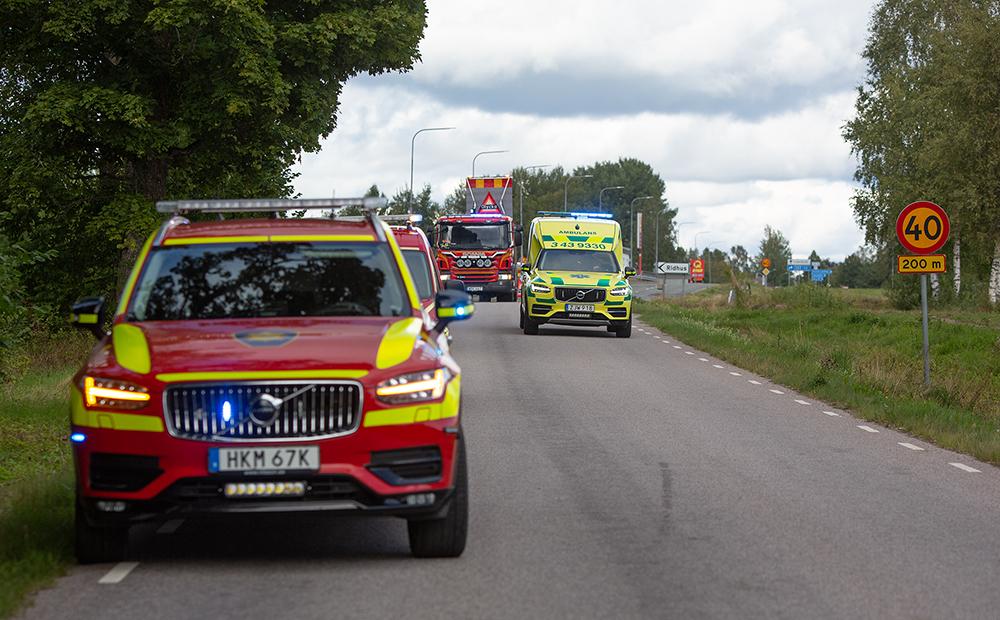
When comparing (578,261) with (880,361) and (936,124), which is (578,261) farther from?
(936,124)

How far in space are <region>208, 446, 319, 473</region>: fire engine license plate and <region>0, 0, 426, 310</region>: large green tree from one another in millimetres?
14187

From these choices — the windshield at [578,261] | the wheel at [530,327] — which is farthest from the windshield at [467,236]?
the wheel at [530,327]

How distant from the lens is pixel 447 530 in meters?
6.18

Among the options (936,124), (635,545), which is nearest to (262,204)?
(635,545)

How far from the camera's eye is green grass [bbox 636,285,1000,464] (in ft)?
42.8

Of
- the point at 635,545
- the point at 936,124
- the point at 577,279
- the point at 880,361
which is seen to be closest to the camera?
the point at 635,545

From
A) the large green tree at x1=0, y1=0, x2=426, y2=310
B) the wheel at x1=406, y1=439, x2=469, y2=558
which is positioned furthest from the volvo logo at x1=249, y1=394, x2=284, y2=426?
the large green tree at x1=0, y1=0, x2=426, y2=310

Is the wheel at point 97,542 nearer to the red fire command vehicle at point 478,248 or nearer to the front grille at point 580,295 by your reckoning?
the front grille at point 580,295

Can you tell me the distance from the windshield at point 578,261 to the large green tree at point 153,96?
5.72 m

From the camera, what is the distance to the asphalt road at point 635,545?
5375 millimetres

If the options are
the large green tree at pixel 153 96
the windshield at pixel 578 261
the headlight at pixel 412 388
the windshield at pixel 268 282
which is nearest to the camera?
the headlight at pixel 412 388

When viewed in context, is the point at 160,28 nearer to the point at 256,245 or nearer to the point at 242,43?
the point at 242,43

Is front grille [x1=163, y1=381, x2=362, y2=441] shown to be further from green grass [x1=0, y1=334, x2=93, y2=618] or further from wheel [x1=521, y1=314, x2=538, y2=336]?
wheel [x1=521, y1=314, x2=538, y2=336]

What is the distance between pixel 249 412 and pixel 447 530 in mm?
1229
